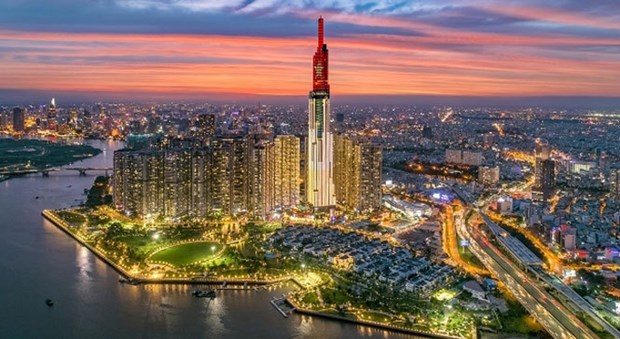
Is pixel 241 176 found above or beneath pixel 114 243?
above

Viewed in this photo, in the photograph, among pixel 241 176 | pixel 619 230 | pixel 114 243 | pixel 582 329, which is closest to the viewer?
pixel 582 329

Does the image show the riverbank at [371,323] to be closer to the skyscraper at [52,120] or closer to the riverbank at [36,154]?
the riverbank at [36,154]

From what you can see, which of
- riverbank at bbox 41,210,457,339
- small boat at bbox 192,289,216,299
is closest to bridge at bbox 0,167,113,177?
riverbank at bbox 41,210,457,339

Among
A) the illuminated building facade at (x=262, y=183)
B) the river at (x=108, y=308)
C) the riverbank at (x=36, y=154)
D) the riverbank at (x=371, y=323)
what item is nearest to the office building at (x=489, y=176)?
the illuminated building facade at (x=262, y=183)

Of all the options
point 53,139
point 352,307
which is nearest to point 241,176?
point 352,307

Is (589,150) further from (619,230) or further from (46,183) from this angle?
(46,183)

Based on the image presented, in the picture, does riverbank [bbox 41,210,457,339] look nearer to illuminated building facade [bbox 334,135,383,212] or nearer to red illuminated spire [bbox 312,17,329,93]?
illuminated building facade [bbox 334,135,383,212]

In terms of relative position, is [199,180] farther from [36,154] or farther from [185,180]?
[36,154]
